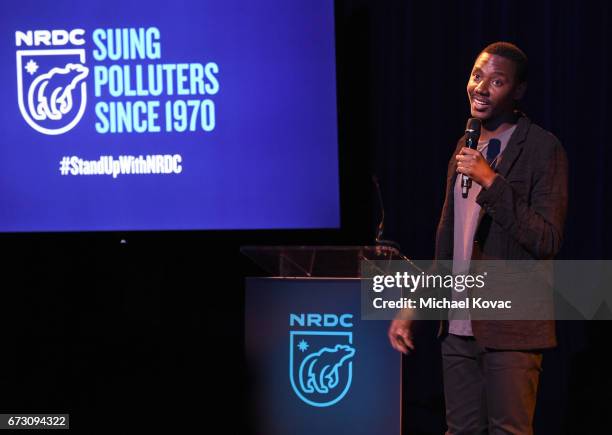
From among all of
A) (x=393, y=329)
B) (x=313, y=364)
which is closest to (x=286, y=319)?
(x=313, y=364)

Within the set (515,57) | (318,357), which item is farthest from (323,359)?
(515,57)

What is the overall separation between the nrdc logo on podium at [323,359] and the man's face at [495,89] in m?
1.09

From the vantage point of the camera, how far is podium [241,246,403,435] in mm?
3082

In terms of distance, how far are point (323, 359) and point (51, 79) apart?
6.80ft

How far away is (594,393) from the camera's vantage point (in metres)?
3.72

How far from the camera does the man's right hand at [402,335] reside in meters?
2.61

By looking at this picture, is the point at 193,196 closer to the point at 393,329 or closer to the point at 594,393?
the point at 393,329

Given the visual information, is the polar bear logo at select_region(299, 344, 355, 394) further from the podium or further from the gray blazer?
the gray blazer

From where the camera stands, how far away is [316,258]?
10.3 ft

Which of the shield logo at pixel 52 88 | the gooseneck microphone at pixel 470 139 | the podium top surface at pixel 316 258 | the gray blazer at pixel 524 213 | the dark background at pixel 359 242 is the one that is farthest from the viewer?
the shield logo at pixel 52 88

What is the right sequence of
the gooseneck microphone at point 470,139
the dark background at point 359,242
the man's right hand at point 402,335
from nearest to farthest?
the gooseneck microphone at point 470,139
the man's right hand at point 402,335
the dark background at point 359,242

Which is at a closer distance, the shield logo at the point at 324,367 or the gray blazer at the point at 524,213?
the gray blazer at the point at 524,213

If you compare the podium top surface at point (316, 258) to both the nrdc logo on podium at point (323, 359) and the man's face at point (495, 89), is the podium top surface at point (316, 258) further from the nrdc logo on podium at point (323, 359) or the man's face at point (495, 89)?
the man's face at point (495, 89)

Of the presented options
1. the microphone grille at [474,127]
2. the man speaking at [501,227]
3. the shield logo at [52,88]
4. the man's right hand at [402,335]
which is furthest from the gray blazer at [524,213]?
the shield logo at [52,88]
